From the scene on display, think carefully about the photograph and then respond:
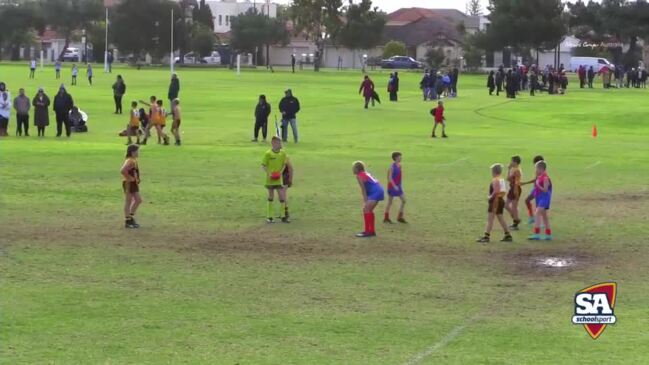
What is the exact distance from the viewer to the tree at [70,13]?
142250 mm

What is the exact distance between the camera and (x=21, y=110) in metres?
41.3

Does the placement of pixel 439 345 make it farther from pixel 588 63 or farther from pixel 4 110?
pixel 588 63

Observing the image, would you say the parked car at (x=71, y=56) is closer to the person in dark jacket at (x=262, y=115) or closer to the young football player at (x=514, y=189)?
the person in dark jacket at (x=262, y=115)

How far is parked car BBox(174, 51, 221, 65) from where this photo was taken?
141 m

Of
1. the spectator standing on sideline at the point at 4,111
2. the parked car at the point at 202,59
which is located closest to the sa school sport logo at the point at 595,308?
the spectator standing on sideline at the point at 4,111

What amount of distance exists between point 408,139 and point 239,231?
71.7 feet

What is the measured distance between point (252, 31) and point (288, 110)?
323 ft

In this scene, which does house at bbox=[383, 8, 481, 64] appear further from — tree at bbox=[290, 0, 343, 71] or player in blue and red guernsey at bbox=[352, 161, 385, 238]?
player in blue and red guernsey at bbox=[352, 161, 385, 238]

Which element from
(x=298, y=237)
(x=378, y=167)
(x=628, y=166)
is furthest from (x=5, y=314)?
(x=628, y=166)

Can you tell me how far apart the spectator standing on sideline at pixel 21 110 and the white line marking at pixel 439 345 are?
94.1ft

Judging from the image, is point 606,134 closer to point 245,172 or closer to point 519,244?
point 245,172

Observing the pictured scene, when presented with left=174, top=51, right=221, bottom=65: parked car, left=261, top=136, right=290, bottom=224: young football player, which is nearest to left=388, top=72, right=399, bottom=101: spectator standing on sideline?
left=261, top=136, right=290, bottom=224: young football player

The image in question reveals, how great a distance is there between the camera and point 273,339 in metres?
14.2

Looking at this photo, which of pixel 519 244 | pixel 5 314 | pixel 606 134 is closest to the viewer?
pixel 5 314
